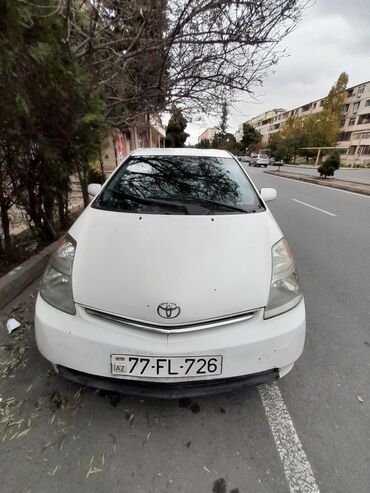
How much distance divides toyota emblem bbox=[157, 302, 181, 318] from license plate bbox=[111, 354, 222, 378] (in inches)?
7.9

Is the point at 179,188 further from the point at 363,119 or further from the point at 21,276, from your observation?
the point at 363,119

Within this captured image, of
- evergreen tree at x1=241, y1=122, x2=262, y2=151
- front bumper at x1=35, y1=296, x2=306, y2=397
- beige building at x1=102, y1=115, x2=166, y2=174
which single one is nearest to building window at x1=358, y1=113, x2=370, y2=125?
evergreen tree at x1=241, y1=122, x2=262, y2=151

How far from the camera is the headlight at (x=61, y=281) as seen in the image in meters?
1.55

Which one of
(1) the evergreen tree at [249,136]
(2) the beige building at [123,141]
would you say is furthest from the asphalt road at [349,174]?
(1) the evergreen tree at [249,136]

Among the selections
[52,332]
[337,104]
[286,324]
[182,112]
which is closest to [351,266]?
[286,324]

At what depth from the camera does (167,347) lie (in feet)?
4.56

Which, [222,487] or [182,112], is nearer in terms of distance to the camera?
[222,487]

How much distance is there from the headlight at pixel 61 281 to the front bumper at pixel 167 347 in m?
0.06

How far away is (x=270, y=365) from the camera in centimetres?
150

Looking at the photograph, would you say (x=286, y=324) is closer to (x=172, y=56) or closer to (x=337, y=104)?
(x=172, y=56)

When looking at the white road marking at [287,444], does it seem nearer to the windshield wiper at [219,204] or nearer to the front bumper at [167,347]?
the front bumper at [167,347]

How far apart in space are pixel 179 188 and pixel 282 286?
1258 mm

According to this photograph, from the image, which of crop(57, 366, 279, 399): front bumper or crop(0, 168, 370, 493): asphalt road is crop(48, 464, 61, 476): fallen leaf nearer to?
crop(0, 168, 370, 493): asphalt road

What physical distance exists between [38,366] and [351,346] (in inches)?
97.9
